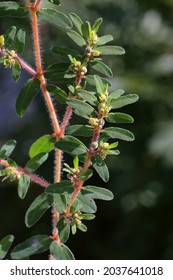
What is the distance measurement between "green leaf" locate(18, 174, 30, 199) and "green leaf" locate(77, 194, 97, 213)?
0.13m

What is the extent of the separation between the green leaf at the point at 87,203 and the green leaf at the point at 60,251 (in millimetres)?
92

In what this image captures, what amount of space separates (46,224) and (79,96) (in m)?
2.18

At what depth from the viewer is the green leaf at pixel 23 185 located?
4.61 feet

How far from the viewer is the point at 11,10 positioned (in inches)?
54.6

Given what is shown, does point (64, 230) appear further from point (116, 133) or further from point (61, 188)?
point (116, 133)

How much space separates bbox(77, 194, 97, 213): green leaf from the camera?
4.49ft

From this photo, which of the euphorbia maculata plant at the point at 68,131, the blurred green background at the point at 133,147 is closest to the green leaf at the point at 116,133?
the euphorbia maculata plant at the point at 68,131

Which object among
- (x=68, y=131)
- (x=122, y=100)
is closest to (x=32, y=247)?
(x=68, y=131)

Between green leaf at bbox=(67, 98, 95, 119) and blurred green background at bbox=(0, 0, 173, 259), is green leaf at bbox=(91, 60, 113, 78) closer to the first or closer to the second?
green leaf at bbox=(67, 98, 95, 119)

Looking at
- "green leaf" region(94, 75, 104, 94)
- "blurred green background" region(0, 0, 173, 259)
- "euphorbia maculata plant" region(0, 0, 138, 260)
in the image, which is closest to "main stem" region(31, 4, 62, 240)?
"euphorbia maculata plant" region(0, 0, 138, 260)

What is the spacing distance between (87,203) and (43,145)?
193 mm

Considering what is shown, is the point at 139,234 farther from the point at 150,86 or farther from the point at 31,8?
the point at 31,8

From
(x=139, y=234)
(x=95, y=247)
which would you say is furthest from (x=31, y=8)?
(x=95, y=247)

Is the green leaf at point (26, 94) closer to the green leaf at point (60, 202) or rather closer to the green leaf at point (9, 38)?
the green leaf at point (9, 38)
